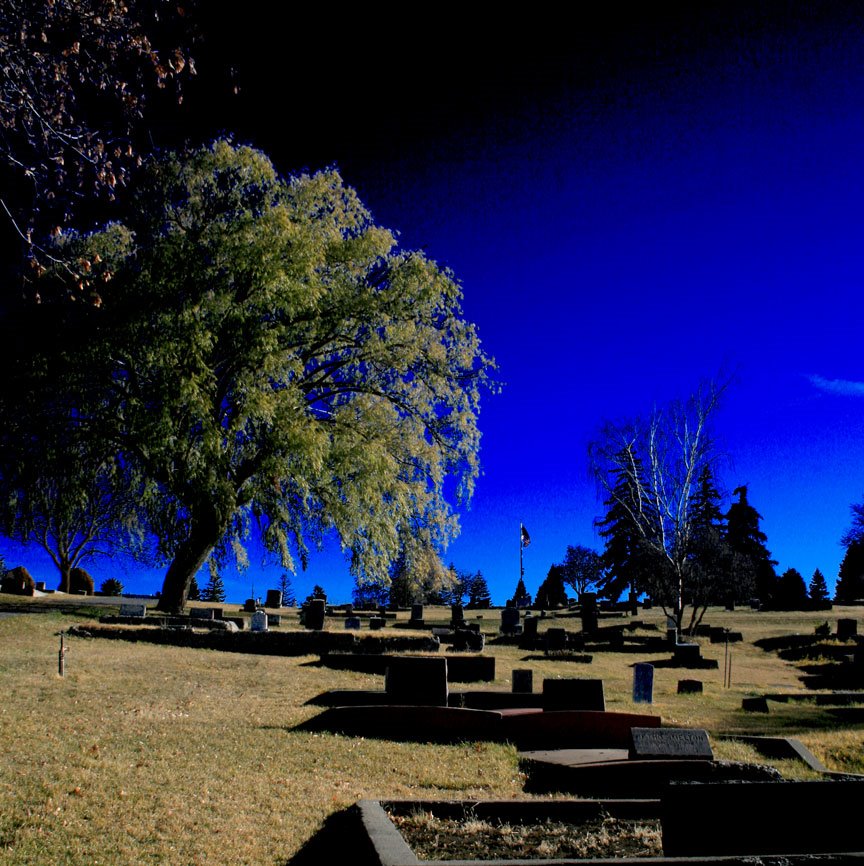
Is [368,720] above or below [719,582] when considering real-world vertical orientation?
below

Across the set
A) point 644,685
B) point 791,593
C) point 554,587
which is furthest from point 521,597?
point 644,685

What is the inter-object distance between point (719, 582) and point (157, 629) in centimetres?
2362

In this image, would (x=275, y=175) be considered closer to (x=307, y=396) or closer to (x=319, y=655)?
(x=307, y=396)

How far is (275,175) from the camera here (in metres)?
26.1

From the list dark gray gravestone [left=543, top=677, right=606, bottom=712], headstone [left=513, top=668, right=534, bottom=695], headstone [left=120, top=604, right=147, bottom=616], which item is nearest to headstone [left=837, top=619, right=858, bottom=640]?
headstone [left=513, top=668, right=534, bottom=695]

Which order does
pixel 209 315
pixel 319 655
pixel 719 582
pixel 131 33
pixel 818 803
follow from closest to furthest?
pixel 818 803 → pixel 131 33 → pixel 319 655 → pixel 209 315 → pixel 719 582

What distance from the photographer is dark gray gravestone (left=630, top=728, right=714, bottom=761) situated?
318 inches

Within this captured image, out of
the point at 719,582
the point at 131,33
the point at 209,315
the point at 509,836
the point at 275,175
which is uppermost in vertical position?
the point at 275,175

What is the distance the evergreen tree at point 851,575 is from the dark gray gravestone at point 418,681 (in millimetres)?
45712

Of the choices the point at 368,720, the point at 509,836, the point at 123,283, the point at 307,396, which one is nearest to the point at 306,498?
the point at 307,396

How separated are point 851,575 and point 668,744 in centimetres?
6226

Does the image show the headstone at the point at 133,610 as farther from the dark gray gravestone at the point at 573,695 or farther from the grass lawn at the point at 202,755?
the dark gray gravestone at the point at 573,695

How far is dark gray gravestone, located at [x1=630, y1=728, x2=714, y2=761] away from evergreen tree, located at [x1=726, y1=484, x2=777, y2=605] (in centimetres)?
5710

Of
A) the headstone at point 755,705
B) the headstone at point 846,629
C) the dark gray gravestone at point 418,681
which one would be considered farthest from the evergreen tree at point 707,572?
the dark gray gravestone at point 418,681
